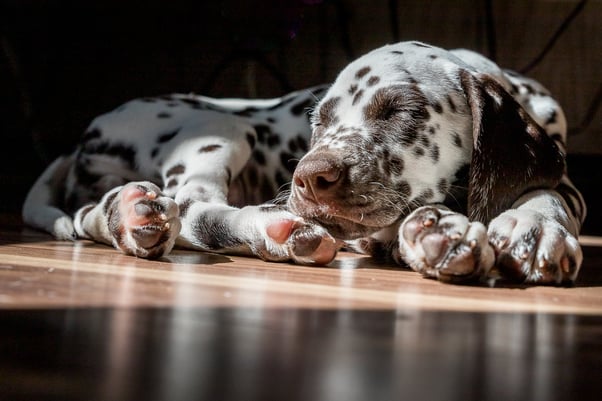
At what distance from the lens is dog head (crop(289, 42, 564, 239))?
2.61m

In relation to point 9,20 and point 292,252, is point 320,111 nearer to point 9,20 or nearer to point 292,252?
point 292,252

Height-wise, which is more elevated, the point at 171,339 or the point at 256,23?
the point at 256,23

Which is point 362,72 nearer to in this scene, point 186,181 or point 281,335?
point 186,181

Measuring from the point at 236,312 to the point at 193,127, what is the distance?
6.13 ft

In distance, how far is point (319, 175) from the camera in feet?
8.34

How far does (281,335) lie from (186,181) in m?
1.82

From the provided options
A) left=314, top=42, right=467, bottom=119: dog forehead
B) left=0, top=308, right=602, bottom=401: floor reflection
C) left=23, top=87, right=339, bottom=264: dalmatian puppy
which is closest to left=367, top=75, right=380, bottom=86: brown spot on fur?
left=314, top=42, right=467, bottom=119: dog forehead

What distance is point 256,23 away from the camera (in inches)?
206

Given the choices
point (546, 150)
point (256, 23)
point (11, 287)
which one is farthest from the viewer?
point (256, 23)

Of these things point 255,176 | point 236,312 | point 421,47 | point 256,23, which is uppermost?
point 256,23

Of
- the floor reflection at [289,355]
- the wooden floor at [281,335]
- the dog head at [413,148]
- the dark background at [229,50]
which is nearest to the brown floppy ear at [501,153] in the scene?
the dog head at [413,148]

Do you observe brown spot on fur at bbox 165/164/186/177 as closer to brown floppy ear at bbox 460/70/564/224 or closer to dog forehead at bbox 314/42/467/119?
dog forehead at bbox 314/42/467/119

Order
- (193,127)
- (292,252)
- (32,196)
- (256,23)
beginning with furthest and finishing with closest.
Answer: (256,23) < (32,196) < (193,127) < (292,252)

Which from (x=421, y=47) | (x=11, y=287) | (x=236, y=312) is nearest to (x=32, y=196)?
(x=421, y=47)
